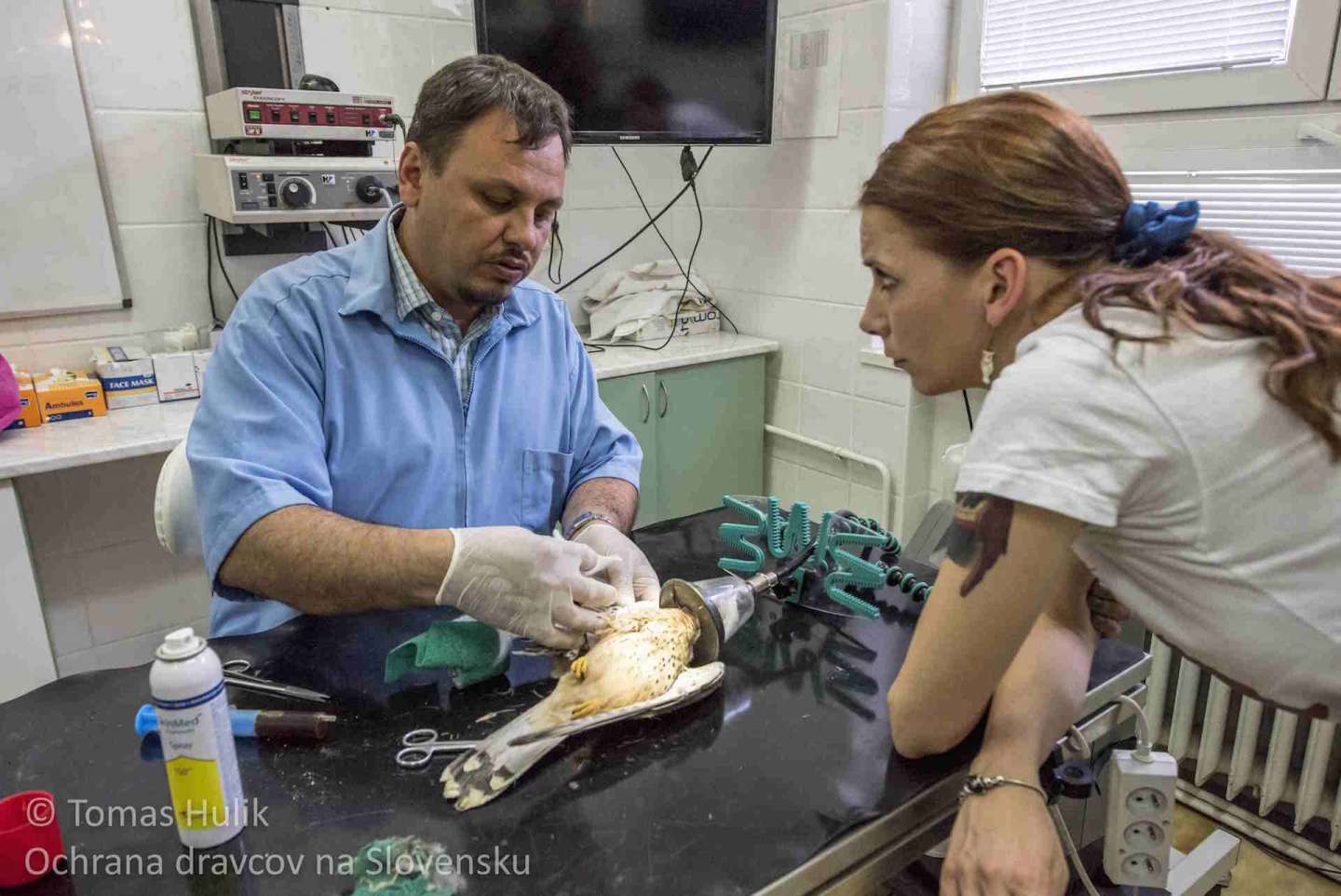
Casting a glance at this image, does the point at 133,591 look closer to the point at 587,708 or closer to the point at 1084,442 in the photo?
the point at 587,708

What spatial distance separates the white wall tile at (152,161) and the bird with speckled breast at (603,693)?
1.89 meters

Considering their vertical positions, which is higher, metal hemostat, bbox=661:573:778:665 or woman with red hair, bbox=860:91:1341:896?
woman with red hair, bbox=860:91:1341:896

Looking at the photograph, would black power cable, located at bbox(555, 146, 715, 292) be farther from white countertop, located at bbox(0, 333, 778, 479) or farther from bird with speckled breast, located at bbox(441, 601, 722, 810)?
bird with speckled breast, located at bbox(441, 601, 722, 810)

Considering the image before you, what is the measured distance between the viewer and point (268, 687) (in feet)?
3.28

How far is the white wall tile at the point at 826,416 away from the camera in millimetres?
2753

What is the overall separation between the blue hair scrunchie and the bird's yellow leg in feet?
2.42

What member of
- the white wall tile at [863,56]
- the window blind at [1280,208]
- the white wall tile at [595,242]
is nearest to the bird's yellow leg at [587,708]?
the window blind at [1280,208]

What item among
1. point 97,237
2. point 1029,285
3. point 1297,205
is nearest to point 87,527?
point 97,237

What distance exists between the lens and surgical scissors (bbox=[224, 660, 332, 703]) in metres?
0.99

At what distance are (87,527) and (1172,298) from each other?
2.47 m

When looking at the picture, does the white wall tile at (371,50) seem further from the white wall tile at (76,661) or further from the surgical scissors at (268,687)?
the surgical scissors at (268,687)

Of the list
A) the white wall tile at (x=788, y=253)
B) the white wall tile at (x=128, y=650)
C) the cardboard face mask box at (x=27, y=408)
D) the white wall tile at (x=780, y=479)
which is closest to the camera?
the cardboard face mask box at (x=27, y=408)

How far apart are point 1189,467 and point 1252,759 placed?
1.53 metres

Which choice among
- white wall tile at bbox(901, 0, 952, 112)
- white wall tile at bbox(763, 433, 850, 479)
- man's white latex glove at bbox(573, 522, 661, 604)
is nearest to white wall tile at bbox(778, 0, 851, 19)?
white wall tile at bbox(901, 0, 952, 112)
